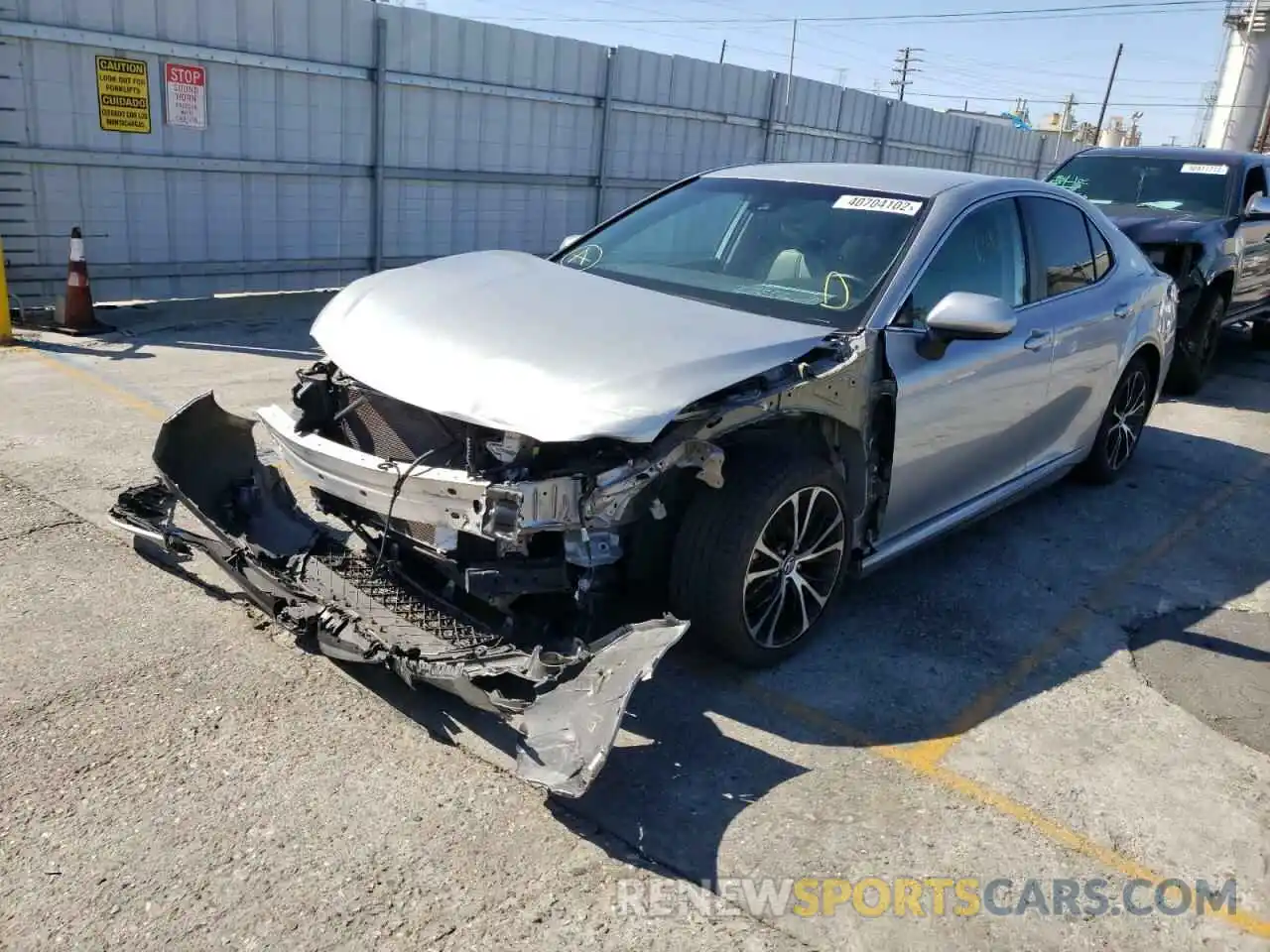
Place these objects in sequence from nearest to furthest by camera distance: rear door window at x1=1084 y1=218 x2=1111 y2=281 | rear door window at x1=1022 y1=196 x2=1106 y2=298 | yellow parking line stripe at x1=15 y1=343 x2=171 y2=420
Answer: rear door window at x1=1022 y1=196 x2=1106 y2=298, rear door window at x1=1084 y1=218 x2=1111 y2=281, yellow parking line stripe at x1=15 y1=343 x2=171 y2=420

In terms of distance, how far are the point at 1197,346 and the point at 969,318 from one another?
6.21m

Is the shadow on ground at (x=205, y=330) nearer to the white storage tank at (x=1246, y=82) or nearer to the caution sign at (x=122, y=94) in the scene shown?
the caution sign at (x=122, y=94)

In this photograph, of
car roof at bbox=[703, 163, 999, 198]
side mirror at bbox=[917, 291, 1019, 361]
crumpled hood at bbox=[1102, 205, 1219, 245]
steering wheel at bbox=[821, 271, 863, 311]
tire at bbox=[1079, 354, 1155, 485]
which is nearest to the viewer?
side mirror at bbox=[917, 291, 1019, 361]

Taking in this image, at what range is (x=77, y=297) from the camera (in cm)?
851

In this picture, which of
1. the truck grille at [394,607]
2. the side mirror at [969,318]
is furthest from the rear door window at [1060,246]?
the truck grille at [394,607]

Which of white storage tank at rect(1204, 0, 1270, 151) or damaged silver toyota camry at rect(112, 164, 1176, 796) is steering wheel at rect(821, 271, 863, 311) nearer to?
damaged silver toyota camry at rect(112, 164, 1176, 796)

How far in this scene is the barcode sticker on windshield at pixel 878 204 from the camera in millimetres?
4418

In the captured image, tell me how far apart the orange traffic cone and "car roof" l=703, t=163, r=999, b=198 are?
5.87 metres

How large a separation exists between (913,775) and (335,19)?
31.3 feet

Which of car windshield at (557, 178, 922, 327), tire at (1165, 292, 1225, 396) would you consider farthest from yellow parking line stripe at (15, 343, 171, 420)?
tire at (1165, 292, 1225, 396)

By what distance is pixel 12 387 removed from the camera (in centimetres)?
683

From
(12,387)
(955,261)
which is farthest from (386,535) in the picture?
(12,387)

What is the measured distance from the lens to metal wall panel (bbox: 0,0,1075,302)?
870cm

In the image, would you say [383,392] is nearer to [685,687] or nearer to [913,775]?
[685,687]
